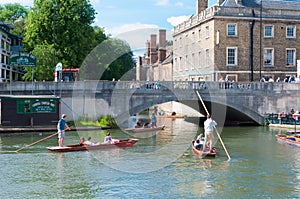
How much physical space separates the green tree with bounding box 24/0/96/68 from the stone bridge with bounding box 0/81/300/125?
11242mm

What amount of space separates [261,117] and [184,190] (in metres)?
26.5

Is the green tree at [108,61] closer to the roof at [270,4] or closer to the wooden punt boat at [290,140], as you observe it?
the roof at [270,4]

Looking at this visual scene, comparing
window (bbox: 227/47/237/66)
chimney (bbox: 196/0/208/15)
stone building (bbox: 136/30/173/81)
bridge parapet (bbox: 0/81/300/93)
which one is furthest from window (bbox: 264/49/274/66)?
stone building (bbox: 136/30/173/81)

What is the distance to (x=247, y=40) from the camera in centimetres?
4906

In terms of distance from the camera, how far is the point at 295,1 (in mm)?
54625

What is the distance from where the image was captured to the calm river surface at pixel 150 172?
1858 cm

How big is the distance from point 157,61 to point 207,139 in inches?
2233

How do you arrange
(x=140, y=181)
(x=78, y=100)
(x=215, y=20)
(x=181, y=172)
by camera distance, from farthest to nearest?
(x=215, y=20), (x=78, y=100), (x=181, y=172), (x=140, y=181)

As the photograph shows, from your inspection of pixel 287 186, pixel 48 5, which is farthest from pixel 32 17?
pixel 287 186

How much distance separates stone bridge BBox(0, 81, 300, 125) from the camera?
3788 centimetres

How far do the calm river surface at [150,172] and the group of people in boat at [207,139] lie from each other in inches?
29.5

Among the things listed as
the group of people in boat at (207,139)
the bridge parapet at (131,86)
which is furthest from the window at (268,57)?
the group of people in boat at (207,139)

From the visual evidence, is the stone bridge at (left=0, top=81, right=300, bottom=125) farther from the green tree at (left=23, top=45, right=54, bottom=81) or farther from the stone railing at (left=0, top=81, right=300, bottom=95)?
the green tree at (left=23, top=45, right=54, bottom=81)

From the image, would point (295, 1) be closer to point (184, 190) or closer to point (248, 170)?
point (248, 170)
